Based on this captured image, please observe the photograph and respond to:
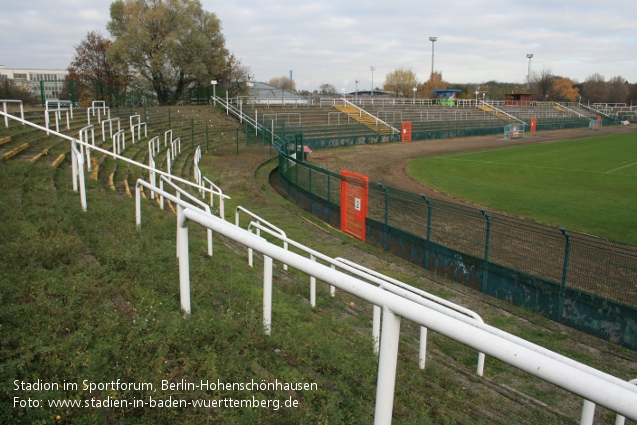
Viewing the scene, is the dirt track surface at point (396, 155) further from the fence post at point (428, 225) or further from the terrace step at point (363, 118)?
the fence post at point (428, 225)

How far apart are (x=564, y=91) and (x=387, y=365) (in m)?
139

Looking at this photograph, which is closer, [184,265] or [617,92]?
[184,265]

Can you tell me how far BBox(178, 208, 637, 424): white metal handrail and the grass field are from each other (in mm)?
13555

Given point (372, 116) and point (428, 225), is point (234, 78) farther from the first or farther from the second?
point (428, 225)

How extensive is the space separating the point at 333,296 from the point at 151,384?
5.17m

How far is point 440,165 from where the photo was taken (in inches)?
1195

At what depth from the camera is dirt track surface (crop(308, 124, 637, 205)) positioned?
24.3m

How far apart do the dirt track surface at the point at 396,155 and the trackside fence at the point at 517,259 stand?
7635 millimetres

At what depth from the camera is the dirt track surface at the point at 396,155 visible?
24.3m

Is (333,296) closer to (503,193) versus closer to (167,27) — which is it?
(503,193)

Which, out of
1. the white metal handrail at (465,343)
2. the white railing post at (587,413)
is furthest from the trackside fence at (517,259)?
the white metal handrail at (465,343)

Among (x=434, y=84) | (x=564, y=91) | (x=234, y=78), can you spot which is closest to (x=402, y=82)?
(x=434, y=84)

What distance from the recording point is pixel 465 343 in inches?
73.6

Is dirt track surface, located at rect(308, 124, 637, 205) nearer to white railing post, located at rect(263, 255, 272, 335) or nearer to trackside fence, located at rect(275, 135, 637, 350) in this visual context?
trackside fence, located at rect(275, 135, 637, 350)
